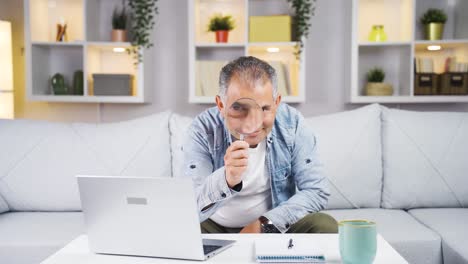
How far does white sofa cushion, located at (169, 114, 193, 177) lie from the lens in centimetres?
259

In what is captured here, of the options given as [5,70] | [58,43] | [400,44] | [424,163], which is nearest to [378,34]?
[400,44]

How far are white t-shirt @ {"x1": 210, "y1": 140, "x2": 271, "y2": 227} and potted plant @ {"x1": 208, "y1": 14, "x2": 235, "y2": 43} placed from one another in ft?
5.25

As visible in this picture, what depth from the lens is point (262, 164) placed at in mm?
1919

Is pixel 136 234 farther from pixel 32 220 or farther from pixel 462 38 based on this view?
pixel 462 38

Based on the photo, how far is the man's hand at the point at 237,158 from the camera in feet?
4.72

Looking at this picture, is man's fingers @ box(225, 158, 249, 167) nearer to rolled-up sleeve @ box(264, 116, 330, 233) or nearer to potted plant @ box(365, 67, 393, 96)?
rolled-up sleeve @ box(264, 116, 330, 233)

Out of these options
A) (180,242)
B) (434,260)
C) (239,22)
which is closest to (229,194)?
(180,242)

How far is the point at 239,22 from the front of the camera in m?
3.54

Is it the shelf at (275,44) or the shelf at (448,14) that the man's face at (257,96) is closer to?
the shelf at (275,44)

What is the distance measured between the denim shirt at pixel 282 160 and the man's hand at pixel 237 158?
335mm

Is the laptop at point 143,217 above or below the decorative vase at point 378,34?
below

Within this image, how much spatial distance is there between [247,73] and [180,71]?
1906 mm

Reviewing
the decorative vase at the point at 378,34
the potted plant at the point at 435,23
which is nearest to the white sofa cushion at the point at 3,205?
the decorative vase at the point at 378,34

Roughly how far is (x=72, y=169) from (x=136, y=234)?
1317 mm
